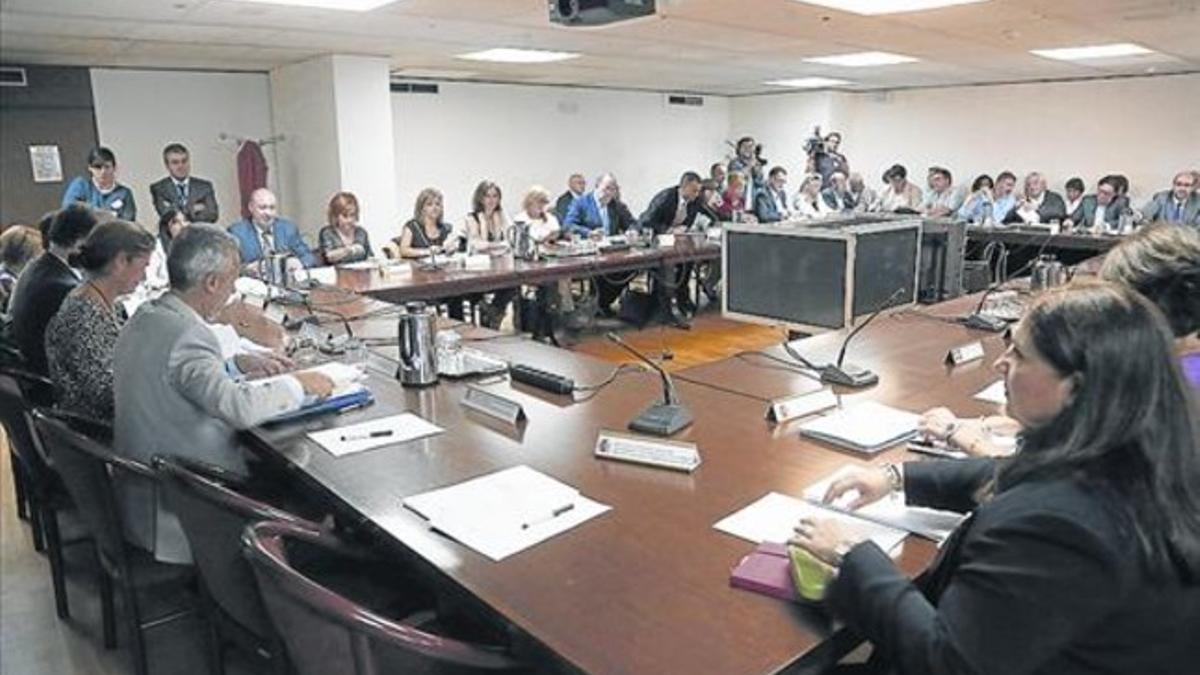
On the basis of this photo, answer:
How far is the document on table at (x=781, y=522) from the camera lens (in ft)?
4.25

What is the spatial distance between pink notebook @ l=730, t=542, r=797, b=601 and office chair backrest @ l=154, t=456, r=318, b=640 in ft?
2.56

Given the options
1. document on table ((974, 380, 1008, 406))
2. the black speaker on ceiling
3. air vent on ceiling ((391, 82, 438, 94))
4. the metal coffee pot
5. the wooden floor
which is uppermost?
air vent on ceiling ((391, 82, 438, 94))

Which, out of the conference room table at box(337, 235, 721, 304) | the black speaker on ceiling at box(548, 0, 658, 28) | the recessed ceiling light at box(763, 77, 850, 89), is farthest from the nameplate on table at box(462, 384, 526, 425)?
the recessed ceiling light at box(763, 77, 850, 89)

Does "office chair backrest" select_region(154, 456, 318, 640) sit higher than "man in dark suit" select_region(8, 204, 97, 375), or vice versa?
"man in dark suit" select_region(8, 204, 97, 375)

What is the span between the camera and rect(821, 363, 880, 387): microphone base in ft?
6.99

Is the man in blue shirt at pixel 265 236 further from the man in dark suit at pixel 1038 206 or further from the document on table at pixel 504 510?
the man in dark suit at pixel 1038 206

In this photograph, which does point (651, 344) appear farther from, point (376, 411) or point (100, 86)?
point (100, 86)

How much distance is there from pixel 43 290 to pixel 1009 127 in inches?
428

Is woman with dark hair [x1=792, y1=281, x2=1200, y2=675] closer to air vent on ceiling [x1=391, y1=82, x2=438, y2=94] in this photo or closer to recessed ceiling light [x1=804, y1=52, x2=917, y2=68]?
recessed ceiling light [x1=804, y1=52, x2=917, y2=68]

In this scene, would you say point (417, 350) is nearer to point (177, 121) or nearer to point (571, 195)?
point (571, 195)

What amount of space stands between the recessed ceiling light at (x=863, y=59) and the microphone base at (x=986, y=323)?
4.88 meters

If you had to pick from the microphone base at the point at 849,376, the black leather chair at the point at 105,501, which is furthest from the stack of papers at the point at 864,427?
the black leather chair at the point at 105,501

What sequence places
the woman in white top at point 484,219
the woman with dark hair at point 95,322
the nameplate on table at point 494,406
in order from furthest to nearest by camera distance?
the woman in white top at point 484,219 < the woman with dark hair at point 95,322 < the nameplate on table at point 494,406

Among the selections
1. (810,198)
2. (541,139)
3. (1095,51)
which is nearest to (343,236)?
(810,198)
